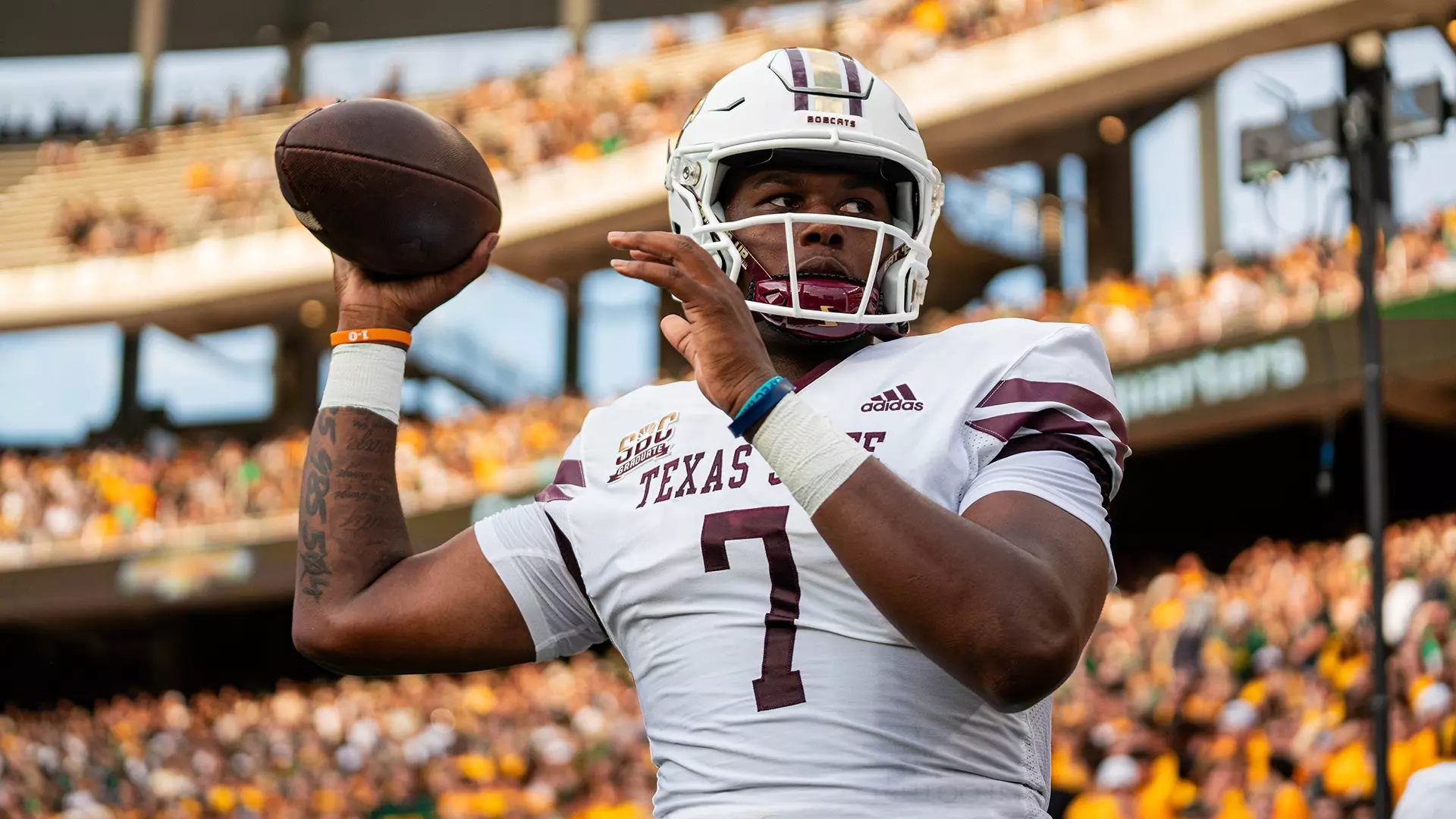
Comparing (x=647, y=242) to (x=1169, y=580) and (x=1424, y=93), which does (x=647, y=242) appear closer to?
(x=1424, y=93)

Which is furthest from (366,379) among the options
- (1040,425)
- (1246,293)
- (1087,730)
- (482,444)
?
(482,444)

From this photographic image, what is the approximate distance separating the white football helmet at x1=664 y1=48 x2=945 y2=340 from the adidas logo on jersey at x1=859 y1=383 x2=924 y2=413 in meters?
0.15

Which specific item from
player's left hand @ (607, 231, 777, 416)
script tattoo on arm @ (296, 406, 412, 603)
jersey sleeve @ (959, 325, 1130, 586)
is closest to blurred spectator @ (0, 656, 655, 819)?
script tattoo on arm @ (296, 406, 412, 603)

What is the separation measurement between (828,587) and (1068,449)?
332 millimetres

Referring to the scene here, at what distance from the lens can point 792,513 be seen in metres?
2.01

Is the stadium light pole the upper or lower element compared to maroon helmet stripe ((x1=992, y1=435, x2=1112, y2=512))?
lower

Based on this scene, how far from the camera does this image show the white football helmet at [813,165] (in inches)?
87.9

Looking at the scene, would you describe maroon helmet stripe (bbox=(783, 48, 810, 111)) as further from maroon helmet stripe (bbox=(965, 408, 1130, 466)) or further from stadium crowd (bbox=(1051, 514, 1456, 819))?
stadium crowd (bbox=(1051, 514, 1456, 819))

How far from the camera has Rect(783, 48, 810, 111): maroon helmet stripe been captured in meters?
2.30

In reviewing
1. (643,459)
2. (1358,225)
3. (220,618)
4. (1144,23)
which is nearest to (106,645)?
(220,618)

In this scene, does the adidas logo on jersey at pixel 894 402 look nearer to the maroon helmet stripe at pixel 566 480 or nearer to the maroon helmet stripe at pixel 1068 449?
the maroon helmet stripe at pixel 1068 449

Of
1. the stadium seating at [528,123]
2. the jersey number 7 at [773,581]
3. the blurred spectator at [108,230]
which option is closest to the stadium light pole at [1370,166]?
the jersey number 7 at [773,581]

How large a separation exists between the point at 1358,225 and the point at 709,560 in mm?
4611

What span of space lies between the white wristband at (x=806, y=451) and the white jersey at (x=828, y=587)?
0.13 m
